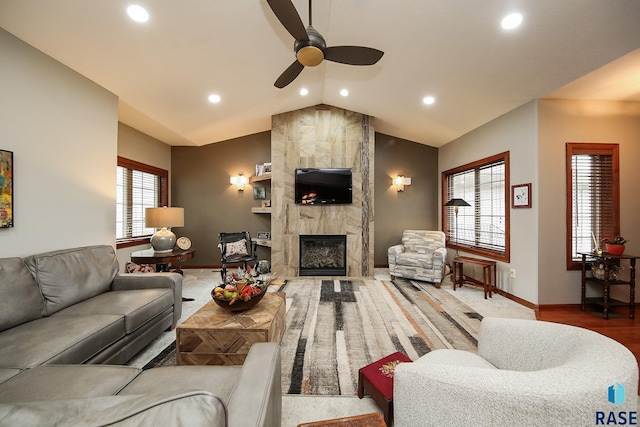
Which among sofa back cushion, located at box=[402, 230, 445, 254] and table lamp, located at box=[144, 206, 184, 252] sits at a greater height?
table lamp, located at box=[144, 206, 184, 252]

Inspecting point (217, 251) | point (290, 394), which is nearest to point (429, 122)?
point (290, 394)

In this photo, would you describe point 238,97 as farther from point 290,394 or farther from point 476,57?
point 290,394

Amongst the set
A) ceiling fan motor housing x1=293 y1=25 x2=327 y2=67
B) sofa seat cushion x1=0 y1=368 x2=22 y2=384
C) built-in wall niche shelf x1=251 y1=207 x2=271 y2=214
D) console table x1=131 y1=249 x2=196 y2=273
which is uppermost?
ceiling fan motor housing x1=293 y1=25 x2=327 y2=67

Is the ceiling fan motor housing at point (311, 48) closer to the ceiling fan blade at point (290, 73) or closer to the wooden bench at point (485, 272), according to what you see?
the ceiling fan blade at point (290, 73)

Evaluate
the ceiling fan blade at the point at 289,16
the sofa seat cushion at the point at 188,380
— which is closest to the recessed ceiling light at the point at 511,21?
the ceiling fan blade at the point at 289,16

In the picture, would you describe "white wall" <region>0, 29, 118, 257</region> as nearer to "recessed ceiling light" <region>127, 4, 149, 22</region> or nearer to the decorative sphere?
"recessed ceiling light" <region>127, 4, 149, 22</region>

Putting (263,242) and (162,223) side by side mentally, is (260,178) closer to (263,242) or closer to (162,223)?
(263,242)

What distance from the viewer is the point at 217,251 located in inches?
232

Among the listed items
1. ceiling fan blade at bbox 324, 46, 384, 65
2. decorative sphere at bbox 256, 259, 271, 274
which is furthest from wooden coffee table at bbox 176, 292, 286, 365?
decorative sphere at bbox 256, 259, 271, 274

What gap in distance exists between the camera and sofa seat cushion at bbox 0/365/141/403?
1182 millimetres

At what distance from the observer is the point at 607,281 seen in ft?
10.3

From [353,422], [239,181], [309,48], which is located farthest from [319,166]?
[353,422]

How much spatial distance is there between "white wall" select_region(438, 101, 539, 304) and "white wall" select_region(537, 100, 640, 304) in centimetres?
8

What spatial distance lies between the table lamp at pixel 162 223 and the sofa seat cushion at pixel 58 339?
1811mm
